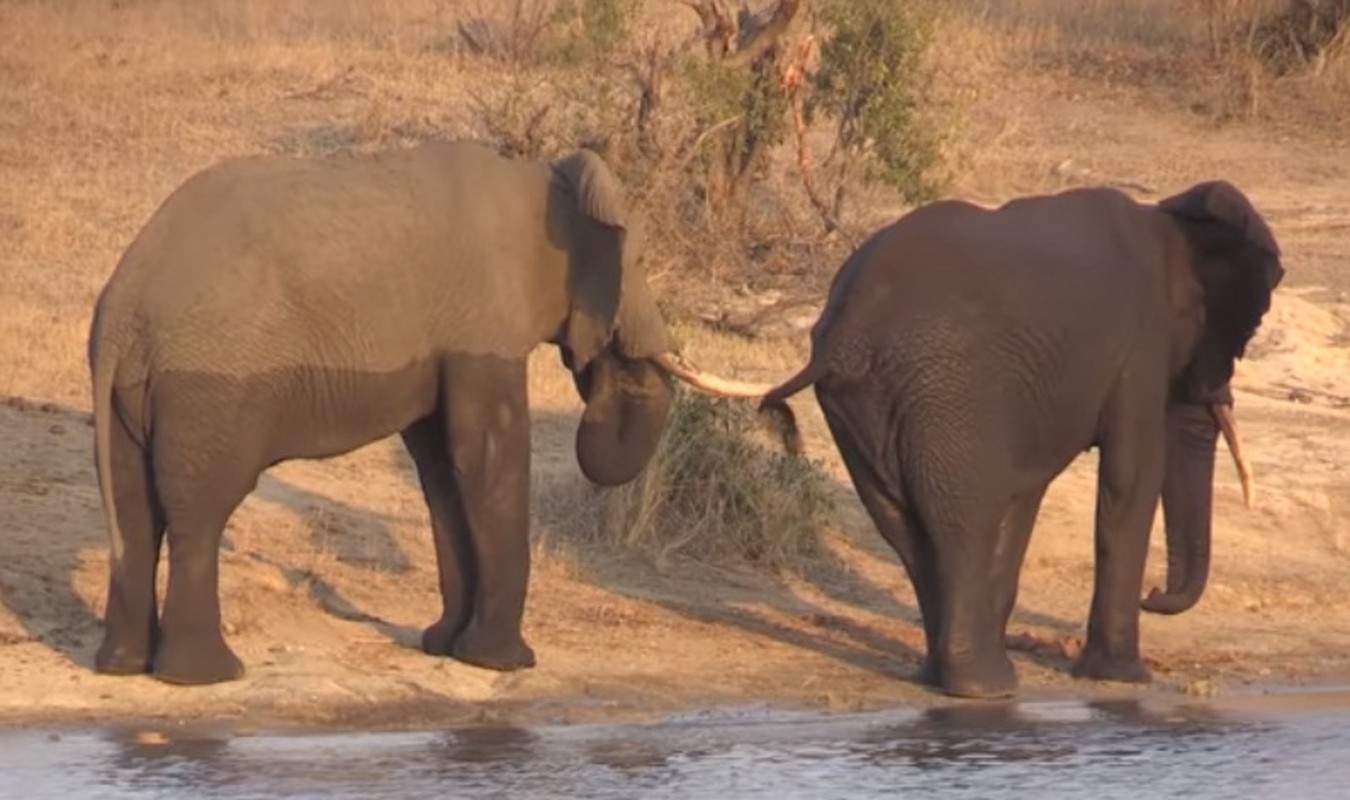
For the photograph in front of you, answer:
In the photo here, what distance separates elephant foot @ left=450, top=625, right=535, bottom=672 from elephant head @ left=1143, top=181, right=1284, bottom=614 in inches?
82.8

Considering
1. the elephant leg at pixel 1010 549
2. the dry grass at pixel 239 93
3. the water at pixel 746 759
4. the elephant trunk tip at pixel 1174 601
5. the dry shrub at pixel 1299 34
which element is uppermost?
the dry shrub at pixel 1299 34

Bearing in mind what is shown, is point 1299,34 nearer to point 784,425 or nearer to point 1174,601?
point 784,425

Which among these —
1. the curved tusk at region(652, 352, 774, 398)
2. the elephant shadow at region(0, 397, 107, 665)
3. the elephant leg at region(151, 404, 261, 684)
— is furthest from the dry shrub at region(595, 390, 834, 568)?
the elephant leg at region(151, 404, 261, 684)

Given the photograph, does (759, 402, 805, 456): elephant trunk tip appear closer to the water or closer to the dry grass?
the dry grass

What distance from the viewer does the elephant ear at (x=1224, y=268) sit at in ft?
32.2

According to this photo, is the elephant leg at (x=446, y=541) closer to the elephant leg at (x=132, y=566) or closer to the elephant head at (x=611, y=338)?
the elephant head at (x=611, y=338)

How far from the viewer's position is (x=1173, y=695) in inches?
387

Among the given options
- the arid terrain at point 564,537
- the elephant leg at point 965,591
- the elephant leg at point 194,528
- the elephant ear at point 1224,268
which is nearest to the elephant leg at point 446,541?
the arid terrain at point 564,537

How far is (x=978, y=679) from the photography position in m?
9.48

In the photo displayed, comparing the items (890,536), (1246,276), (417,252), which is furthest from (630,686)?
(1246,276)

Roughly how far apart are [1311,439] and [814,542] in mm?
2527

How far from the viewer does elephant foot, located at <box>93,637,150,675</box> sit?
9.01m

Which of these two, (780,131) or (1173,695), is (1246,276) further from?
(780,131)

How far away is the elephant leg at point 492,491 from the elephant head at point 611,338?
0.28 meters
